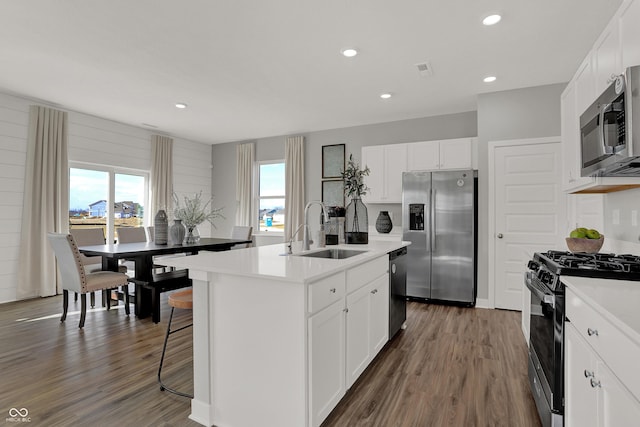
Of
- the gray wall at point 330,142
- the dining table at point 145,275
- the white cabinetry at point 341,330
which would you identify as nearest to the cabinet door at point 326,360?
the white cabinetry at point 341,330

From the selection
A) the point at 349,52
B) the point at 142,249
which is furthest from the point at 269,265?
the point at 142,249

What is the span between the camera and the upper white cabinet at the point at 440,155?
14.7ft

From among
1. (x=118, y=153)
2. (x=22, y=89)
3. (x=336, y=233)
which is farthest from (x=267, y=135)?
(x=336, y=233)

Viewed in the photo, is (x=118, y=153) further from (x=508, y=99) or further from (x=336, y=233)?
(x=508, y=99)

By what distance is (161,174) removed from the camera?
6.25 m

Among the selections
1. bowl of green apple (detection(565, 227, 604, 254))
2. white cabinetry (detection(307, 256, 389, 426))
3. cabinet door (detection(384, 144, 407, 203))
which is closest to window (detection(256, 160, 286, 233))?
cabinet door (detection(384, 144, 407, 203))

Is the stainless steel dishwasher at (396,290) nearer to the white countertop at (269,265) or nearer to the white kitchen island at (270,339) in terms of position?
the white countertop at (269,265)

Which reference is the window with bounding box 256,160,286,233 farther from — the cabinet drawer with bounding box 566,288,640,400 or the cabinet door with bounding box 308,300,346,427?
the cabinet drawer with bounding box 566,288,640,400

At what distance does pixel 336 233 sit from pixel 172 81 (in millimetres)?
2614

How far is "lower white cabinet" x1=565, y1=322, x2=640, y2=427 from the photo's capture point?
966 mm

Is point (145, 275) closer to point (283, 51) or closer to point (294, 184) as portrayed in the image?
point (283, 51)

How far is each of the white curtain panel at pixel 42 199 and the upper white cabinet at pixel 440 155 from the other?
5.04m

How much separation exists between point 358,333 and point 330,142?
14.5 feet

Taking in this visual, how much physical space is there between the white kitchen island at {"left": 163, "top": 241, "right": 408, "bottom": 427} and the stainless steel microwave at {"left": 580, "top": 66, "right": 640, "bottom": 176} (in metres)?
1.41
